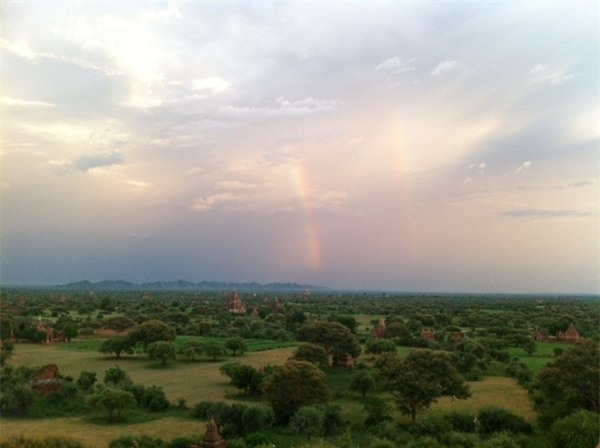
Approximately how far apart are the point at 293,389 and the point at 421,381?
6.62 metres

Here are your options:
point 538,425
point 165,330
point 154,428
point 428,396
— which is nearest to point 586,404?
point 538,425

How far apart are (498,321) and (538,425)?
59387 mm

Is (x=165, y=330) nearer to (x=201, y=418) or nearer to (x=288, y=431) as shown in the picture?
(x=201, y=418)

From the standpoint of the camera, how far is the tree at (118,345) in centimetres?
4962

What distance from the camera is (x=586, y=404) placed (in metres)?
26.8

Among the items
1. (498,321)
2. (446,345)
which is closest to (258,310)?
(498,321)

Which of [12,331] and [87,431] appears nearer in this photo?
[87,431]

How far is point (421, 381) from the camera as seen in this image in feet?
89.5

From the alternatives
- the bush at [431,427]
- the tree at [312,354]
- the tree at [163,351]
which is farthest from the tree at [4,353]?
the bush at [431,427]

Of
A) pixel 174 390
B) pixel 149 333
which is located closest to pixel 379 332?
pixel 149 333

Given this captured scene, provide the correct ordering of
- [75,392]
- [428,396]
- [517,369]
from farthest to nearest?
[517,369] < [75,392] < [428,396]

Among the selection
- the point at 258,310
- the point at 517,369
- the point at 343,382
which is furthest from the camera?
the point at 258,310

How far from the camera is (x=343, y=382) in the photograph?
124 ft

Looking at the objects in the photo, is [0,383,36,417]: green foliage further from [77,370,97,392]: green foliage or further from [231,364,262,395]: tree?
[231,364,262,395]: tree
